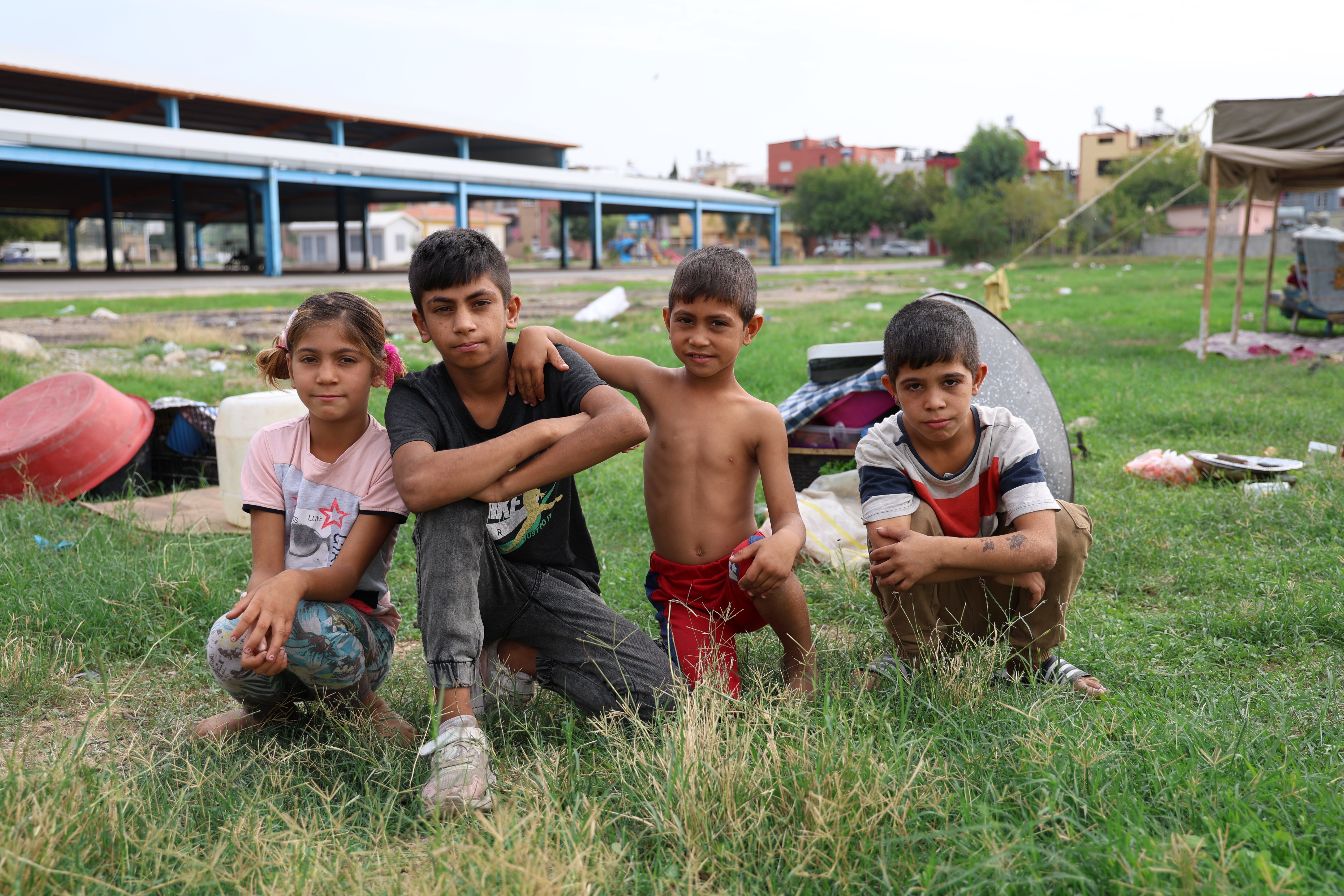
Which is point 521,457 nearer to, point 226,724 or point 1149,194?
point 226,724

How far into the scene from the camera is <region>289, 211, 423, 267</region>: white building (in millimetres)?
56156

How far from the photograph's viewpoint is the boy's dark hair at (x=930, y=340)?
2389 millimetres

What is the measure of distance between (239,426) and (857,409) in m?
2.90

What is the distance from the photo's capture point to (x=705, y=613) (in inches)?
102

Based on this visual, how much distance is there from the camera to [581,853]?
153 cm

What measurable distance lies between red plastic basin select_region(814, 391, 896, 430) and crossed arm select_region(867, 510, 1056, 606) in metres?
1.99

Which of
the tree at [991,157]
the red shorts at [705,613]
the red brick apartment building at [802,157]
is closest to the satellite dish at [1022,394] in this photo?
the red shorts at [705,613]

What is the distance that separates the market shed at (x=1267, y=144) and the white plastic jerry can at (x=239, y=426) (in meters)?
8.54

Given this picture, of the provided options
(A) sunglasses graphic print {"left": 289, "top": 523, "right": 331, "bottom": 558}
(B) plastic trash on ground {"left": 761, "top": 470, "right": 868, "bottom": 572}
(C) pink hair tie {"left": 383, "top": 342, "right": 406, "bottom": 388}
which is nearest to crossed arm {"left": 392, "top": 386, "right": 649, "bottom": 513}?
(A) sunglasses graphic print {"left": 289, "top": 523, "right": 331, "bottom": 558}

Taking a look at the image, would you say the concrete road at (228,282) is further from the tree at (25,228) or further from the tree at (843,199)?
the tree at (843,199)

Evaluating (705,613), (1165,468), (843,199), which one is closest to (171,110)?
(1165,468)

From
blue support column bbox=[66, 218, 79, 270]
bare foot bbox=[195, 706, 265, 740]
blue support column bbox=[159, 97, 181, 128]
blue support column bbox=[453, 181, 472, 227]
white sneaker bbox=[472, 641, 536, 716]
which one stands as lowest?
bare foot bbox=[195, 706, 265, 740]

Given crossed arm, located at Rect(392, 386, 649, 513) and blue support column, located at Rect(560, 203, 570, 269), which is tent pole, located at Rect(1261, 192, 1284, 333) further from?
blue support column, located at Rect(560, 203, 570, 269)

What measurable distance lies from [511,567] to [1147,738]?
1.50 meters
